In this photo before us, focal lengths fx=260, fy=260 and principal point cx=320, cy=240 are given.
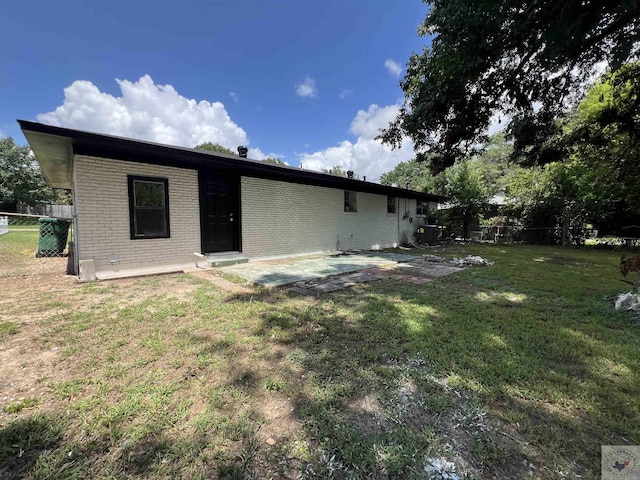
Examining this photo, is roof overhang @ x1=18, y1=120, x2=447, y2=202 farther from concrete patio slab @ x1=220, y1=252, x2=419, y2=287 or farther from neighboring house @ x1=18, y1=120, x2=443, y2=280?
concrete patio slab @ x1=220, y1=252, x2=419, y2=287

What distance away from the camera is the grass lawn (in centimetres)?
138

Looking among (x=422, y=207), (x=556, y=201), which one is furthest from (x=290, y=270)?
(x=556, y=201)

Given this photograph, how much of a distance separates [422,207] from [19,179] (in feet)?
155

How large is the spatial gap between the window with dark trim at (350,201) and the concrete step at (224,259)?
495cm

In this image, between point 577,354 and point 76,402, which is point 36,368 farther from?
point 577,354

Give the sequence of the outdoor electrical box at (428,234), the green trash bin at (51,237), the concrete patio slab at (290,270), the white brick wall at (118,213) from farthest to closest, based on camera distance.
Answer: the outdoor electrical box at (428,234) < the green trash bin at (51,237) < the concrete patio slab at (290,270) < the white brick wall at (118,213)

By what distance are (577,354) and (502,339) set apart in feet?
1.94

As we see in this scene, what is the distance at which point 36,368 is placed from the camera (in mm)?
2170

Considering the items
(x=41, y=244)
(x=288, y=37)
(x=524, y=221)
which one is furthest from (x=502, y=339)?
(x=524, y=221)

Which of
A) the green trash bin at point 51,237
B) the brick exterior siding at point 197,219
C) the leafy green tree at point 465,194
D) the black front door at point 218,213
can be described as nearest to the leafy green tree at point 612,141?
the leafy green tree at point 465,194

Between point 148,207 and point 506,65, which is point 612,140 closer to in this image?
point 506,65

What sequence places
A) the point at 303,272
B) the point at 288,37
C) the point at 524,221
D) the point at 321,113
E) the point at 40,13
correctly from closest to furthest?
the point at 303,272
the point at 40,13
the point at 288,37
the point at 524,221
the point at 321,113

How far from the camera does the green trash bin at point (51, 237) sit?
794 centimetres

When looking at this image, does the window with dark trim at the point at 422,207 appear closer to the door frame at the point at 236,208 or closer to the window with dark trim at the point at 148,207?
the door frame at the point at 236,208
